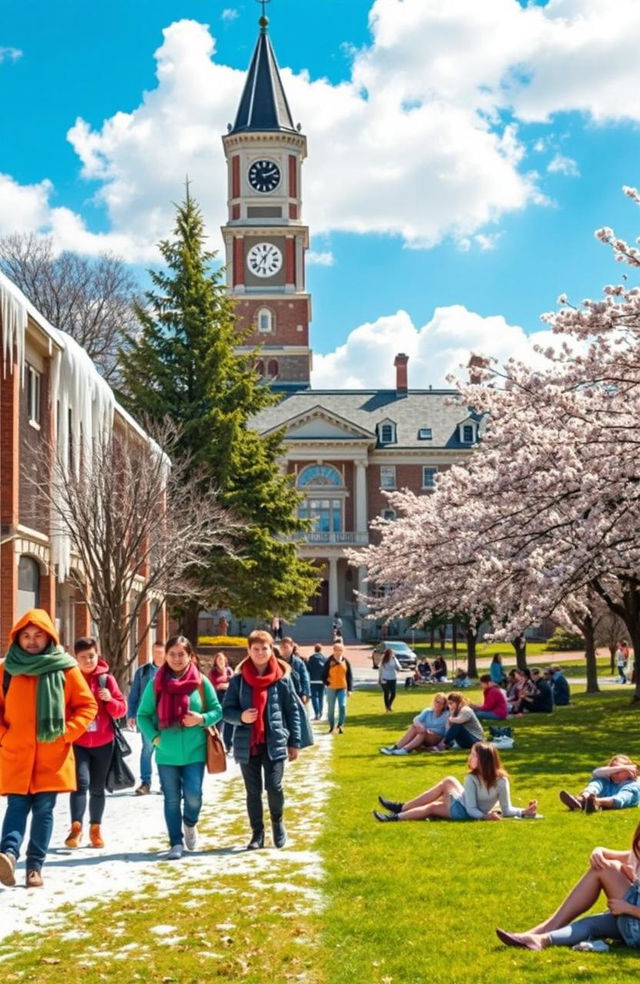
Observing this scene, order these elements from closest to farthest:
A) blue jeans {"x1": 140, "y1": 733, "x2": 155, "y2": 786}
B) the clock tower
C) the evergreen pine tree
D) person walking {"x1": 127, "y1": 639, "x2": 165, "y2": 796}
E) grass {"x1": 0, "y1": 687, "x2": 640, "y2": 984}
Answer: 1. grass {"x1": 0, "y1": 687, "x2": 640, "y2": 984}
2. person walking {"x1": 127, "y1": 639, "x2": 165, "y2": 796}
3. blue jeans {"x1": 140, "y1": 733, "x2": 155, "y2": 786}
4. the evergreen pine tree
5. the clock tower

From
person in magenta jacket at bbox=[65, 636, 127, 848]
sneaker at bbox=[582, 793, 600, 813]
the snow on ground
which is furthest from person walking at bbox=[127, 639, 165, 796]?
sneaker at bbox=[582, 793, 600, 813]

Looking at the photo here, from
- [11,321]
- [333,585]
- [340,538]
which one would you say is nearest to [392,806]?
[11,321]

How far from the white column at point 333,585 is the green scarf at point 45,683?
62332 mm

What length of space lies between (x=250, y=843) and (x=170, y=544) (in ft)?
56.5

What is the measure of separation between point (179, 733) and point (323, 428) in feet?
209

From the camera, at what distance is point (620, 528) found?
18781 millimetres

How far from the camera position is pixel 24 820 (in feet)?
26.2

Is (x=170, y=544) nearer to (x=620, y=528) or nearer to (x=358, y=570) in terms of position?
(x=620, y=528)

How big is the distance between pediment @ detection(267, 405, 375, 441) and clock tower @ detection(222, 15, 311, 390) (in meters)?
6.91

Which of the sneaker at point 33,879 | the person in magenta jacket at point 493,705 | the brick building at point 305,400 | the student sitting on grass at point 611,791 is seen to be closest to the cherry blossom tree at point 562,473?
the person in magenta jacket at point 493,705

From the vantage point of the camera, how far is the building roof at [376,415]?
72750 millimetres

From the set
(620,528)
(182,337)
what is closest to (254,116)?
(182,337)

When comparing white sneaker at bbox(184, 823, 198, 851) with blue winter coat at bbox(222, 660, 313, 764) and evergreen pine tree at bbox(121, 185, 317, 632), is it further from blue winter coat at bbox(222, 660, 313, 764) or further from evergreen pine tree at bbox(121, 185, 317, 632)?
evergreen pine tree at bbox(121, 185, 317, 632)

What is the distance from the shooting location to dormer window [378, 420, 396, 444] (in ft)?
246
